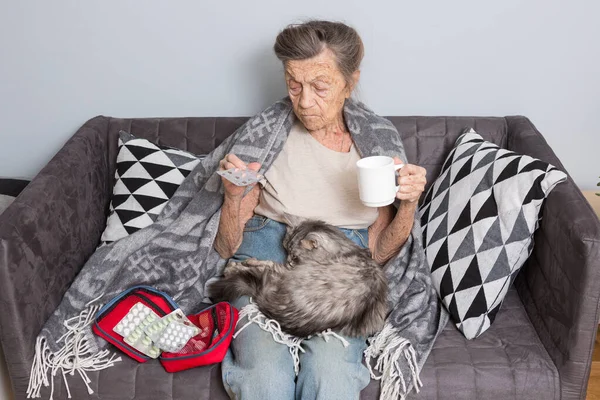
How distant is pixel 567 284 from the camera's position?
1752mm

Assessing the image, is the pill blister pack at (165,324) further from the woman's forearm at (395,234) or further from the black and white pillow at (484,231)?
the black and white pillow at (484,231)

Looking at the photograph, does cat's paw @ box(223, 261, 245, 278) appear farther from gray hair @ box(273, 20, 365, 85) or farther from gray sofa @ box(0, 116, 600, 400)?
gray hair @ box(273, 20, 365, 85)

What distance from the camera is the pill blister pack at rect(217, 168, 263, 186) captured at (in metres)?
1.85

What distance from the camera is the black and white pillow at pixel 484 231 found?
1901mm

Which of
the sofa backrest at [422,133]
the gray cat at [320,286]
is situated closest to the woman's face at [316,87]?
the gray cat at [320,286]

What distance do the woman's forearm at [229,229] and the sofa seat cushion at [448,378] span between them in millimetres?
423

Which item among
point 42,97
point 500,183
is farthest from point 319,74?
point 42,97

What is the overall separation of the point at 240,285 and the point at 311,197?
1.16 ft

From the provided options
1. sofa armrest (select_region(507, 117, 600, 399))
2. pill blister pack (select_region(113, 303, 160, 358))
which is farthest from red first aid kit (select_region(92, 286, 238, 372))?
sofa armrest (select_region(507, 117, 600, 399))

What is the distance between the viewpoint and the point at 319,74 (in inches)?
76.0

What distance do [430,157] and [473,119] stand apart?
0.69 feet

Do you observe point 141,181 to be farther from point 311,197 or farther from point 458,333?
point 458,333

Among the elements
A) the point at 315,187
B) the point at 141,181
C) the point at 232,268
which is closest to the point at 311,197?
the point at 315,187

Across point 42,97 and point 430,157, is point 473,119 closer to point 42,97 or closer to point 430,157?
point 430,157
